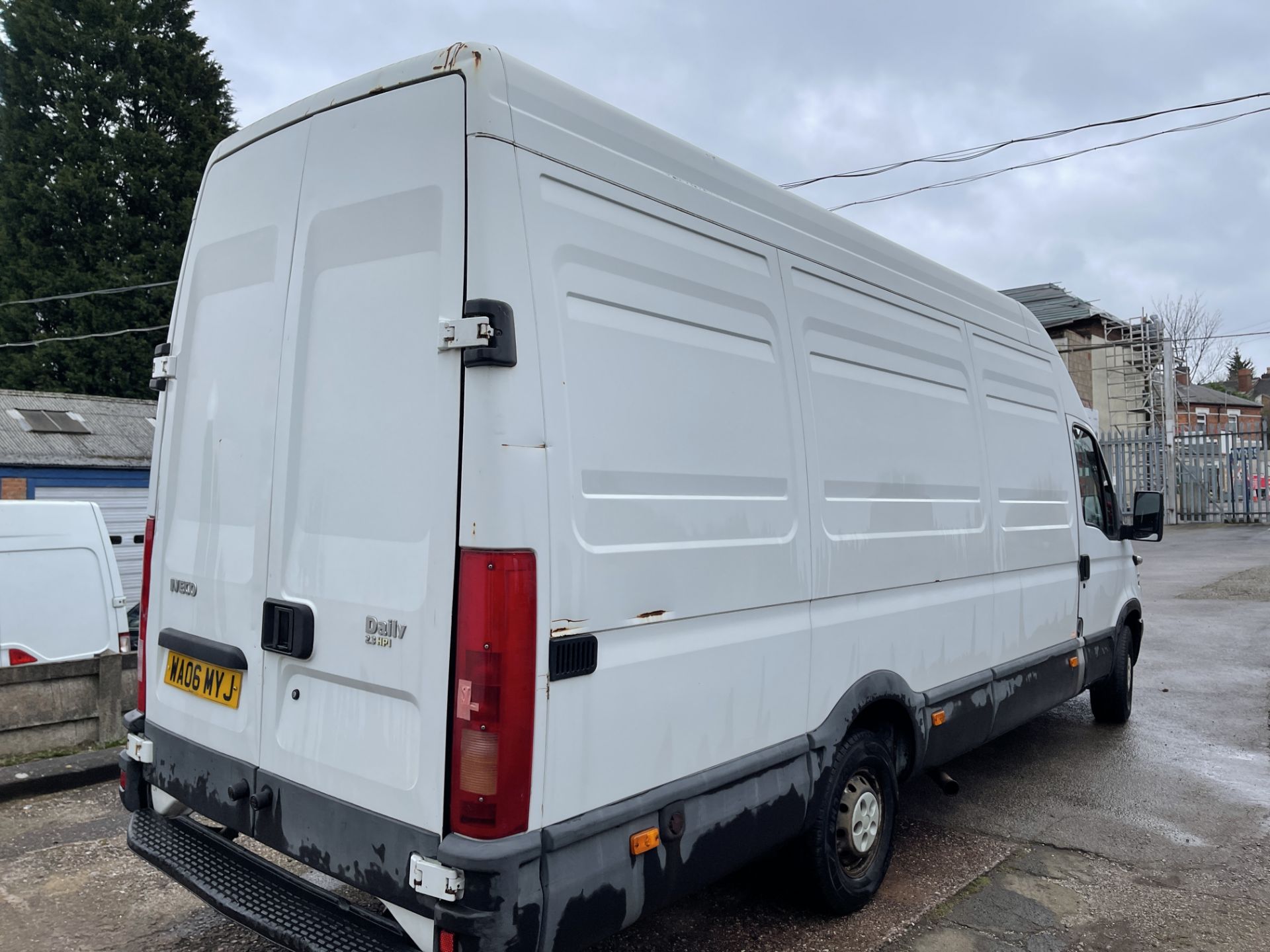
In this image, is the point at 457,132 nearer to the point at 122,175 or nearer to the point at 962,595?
the point at 962,595

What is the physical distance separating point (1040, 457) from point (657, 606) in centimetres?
342

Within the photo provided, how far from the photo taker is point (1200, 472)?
79.6 ft

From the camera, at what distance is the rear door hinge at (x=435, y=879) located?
2.29 meters

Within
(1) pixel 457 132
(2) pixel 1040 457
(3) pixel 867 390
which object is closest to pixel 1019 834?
(2) pixel 1040 457

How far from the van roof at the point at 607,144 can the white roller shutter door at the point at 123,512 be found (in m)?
14.0

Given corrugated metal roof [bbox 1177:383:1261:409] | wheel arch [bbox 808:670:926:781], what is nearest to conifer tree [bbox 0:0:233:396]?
wheel arch [bbox 808:670:926:781]

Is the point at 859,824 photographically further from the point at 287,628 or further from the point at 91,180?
the point at 91,180

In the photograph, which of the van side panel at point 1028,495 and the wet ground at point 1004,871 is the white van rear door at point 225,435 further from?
the van side panel at point 1028,495

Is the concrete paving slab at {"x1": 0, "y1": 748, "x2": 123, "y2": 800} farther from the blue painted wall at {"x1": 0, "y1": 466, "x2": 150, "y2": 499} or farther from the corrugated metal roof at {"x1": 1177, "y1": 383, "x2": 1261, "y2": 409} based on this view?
the corrugated metal roof at {"x1": 1177, "y1": 383, "x2": 1261, "y2": 409}

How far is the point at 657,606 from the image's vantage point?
2711mm

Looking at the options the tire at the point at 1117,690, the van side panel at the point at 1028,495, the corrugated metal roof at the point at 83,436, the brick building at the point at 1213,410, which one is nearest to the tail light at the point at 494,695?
the van side panel at the point at 1028,495

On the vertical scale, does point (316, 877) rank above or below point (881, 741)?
below

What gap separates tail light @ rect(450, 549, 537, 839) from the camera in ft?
7.61

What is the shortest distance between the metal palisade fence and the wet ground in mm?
18970
